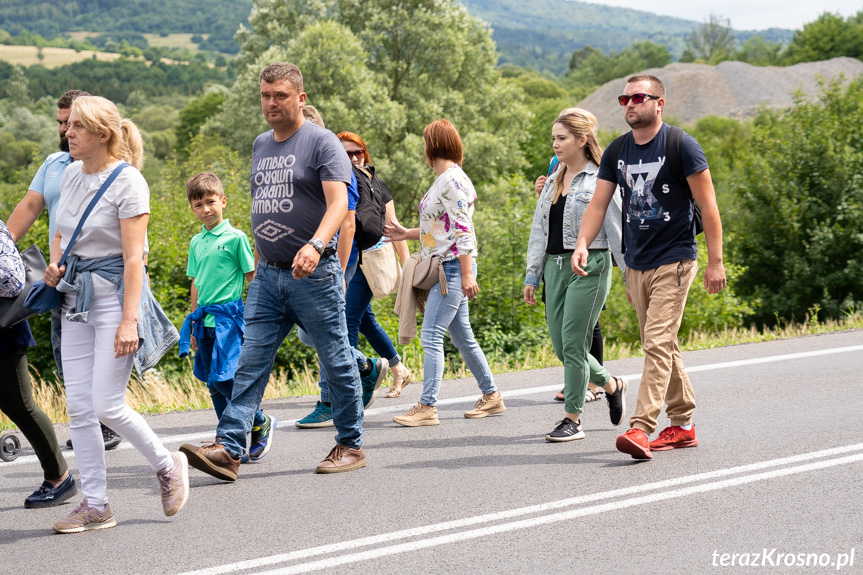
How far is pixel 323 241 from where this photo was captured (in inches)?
179

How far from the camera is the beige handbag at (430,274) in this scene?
6.14 m

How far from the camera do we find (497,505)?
4.29m

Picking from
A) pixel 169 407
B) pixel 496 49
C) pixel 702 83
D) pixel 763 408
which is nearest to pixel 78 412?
pixel 169 407

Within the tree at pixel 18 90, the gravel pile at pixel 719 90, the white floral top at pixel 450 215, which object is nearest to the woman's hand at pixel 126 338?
the white floral top at pixel 450 215

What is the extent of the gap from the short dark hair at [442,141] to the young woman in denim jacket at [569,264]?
683 millimetres

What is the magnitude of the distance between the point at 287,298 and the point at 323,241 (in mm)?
446

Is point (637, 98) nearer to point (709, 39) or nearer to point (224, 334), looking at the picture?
point (224, 334)

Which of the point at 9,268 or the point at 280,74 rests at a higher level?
the point at 280,74

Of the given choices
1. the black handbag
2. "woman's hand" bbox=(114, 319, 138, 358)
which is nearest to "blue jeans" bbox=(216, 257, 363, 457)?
"woman's hand" bbox=(114, 319, 138, 358)

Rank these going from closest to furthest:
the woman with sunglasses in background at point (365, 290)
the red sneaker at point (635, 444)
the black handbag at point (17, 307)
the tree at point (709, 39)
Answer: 1. the black handbag at point (17, 307)
2. the red sneaker at point (635, 444)
3. the woman with sunglasses in background at point (365, 290)
4. the tree at point (709, 39)

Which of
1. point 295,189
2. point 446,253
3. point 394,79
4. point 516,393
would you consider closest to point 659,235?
point 446,253

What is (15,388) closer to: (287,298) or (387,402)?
(287,298)

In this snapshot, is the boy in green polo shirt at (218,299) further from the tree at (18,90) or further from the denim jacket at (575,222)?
the tree at (18,90)

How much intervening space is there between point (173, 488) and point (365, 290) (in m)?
2.83
